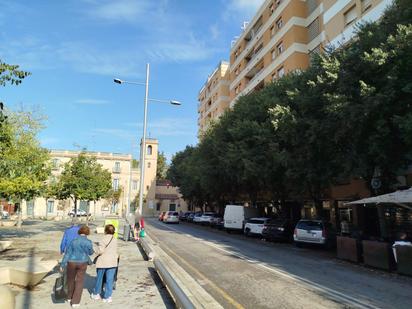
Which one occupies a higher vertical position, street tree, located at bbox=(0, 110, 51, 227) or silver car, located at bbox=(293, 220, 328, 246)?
street tree, located at bbox=(0, 110, 51, 227)

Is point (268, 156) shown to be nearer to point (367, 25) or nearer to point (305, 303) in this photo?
point (367, 25)

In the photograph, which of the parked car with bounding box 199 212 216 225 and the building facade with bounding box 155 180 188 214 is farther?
the building facade with bounding box 155 180 188 214

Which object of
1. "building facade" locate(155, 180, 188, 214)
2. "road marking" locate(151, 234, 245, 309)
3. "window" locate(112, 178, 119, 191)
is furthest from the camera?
"building facade" locate(155, 180, 188, 214)

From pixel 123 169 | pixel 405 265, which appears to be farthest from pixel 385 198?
pixel 123 169

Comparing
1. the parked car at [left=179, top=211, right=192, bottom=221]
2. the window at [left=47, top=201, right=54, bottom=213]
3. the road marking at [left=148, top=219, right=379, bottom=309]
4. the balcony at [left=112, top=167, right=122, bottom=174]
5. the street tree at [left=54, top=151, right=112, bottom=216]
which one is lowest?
the road marking at [left=148, top=219, right=379, bottom=309]

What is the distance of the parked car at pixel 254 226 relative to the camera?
28259 mm

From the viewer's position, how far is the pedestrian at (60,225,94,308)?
24.2 feet

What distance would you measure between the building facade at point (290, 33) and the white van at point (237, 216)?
11533 millimetres

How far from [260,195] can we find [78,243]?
1256 inches

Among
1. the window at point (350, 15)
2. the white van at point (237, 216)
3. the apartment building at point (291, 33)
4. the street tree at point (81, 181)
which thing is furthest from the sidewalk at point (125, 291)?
the window at point (350, 15)

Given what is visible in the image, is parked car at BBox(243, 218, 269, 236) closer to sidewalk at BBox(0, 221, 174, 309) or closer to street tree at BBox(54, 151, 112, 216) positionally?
street tree at BBox(54, 151, 112, 216)

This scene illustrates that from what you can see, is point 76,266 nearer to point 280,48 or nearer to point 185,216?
point 280,48

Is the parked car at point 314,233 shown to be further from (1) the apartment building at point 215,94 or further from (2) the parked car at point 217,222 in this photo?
(1) the apartment building at point 215,94

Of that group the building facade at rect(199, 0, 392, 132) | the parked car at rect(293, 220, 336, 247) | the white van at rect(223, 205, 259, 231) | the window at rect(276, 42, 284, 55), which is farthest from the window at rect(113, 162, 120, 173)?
the parked car at rect(293, 220, 336, 247)
